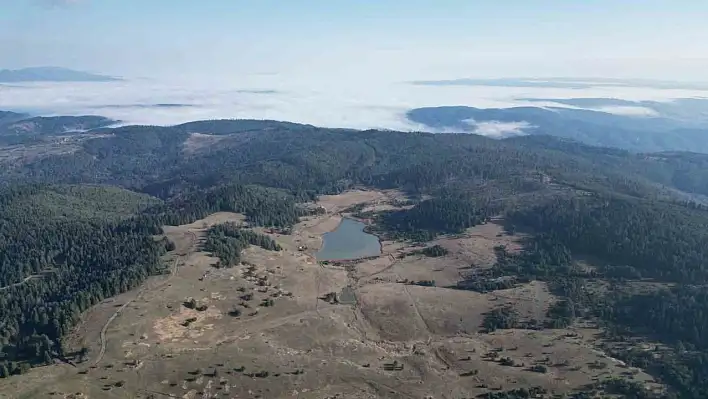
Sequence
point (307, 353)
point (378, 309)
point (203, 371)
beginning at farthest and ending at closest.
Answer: point (378, 309) < point (307, 353) < point (203, 371)

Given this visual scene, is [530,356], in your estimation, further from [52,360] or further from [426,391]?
[52,360]

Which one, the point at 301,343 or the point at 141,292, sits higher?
the point at 141,292

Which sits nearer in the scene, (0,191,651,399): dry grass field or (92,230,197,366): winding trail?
(0,191,651,399): dry grass field

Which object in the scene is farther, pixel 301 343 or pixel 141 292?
pixel 141 292

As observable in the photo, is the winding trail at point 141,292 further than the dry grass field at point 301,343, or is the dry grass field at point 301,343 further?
the winding trail at point 141,292

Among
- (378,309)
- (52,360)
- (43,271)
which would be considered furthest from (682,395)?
(43,271)

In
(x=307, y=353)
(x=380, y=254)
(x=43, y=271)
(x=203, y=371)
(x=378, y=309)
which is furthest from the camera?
(x=380, y=254)

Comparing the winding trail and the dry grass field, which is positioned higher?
the winding trail

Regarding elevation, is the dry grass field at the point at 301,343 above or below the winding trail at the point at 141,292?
below
